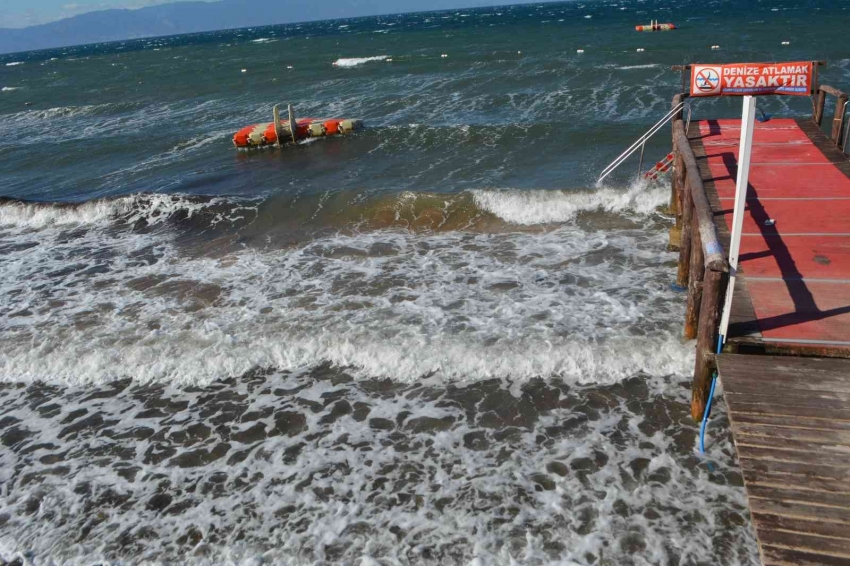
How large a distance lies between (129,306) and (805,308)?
11.0 m

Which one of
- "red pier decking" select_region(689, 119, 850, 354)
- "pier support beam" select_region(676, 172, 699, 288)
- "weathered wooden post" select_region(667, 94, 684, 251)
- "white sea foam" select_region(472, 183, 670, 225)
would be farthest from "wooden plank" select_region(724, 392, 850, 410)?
"white sea foam" select_region(472, 183, 670, 225)

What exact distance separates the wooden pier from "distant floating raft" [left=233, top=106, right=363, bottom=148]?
17.5m

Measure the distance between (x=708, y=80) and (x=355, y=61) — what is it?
164 ft

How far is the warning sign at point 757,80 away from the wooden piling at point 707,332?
2036mm

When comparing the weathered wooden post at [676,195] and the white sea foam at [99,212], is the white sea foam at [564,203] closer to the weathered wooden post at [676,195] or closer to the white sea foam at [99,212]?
the weathered wooden post at [676,195]

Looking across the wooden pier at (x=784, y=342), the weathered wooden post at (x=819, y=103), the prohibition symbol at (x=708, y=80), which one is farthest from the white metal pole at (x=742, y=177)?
the weathered wooden post at (x=819, y=103)

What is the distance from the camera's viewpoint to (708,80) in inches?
286

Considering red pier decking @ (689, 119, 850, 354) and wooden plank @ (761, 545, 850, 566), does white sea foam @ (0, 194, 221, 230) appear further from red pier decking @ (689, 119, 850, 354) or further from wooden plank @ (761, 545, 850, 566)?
wooden plank @ (761, 545, 850, 566)

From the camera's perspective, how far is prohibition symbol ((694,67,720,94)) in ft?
23.6

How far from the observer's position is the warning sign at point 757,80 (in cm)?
641

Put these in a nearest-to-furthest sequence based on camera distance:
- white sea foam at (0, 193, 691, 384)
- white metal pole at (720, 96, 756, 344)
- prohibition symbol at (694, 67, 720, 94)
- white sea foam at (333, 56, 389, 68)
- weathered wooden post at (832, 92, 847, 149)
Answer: white metal pole at (720, 96, 756, 344)
prohibition symbol at (694, 67, 720, 94)
white sea foam at (0, 193, 691, 384)
weathered wooden post at (832, 92, 847, 149)
white sea foam at (333, 56, 389, 68)

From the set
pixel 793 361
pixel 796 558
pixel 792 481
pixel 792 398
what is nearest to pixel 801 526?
pixel 796 558

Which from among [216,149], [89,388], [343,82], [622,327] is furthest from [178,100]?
[622,327]

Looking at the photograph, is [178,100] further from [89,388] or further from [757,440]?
[757,440]
